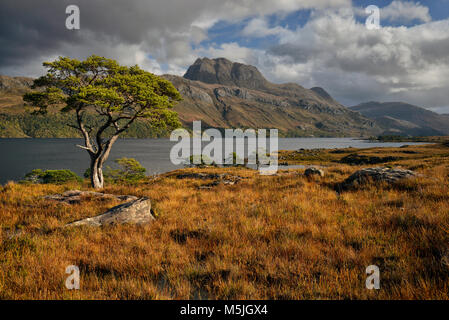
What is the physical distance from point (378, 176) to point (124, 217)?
1331cm

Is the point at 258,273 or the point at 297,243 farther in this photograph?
the point at 297,243

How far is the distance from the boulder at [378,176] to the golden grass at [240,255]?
387 cm

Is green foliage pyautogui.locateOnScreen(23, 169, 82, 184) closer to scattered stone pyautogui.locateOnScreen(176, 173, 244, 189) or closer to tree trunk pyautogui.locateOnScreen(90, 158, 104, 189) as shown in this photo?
tree trunk pyautogui.locateOnScreen(90, 158, 104, 189)

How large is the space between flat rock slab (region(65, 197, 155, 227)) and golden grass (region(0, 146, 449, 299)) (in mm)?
401

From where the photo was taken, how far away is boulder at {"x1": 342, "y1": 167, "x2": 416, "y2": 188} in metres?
11.4

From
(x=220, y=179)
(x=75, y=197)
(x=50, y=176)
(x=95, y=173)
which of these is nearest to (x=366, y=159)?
(x=220, y=179)

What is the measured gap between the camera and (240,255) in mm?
4527

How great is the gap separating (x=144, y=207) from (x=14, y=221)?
13.7ft

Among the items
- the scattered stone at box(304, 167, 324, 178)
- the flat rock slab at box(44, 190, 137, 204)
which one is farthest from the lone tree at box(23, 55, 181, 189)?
the scattered stone at box(304, 167, 324, 178)

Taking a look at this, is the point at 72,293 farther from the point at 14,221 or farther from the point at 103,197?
the point at 103,197

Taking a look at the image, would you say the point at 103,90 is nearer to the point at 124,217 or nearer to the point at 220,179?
the point at 220,179

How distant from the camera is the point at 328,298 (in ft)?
10.4

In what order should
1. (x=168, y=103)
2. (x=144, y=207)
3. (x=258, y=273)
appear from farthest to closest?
1. (x=168, y=103)
2. (x=144, y=207)
3. (x=258, y=273)
